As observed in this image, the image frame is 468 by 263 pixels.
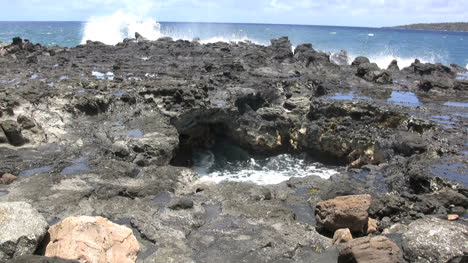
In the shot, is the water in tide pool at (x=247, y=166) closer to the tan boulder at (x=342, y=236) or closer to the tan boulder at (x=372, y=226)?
the tan boulder at (x=372, y=226)

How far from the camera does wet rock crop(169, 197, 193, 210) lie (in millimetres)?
9683

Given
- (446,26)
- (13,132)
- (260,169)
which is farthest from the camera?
(446,26)

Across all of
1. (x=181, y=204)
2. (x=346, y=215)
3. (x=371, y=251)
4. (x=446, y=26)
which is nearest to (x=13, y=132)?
(x=181, y=204)

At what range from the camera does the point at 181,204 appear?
383 inches

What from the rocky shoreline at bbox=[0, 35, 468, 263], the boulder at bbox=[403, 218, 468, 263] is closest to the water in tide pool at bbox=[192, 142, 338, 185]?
the rocky shoreline at bbox=[0, 35, 468, 263]

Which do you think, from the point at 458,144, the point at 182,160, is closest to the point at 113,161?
the point at 182,160

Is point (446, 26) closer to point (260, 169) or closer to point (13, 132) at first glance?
point (260, 169)

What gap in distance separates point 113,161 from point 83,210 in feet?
9.84

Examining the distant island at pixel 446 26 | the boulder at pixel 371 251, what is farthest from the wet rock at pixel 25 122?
the distant island at pixel 446 26

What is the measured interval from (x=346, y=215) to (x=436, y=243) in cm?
185

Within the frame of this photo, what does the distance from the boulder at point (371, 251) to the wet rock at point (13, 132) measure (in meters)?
10.9

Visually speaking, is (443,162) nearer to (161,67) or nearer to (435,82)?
(435,82)

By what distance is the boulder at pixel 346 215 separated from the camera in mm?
8598

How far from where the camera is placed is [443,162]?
12367 millimetres
